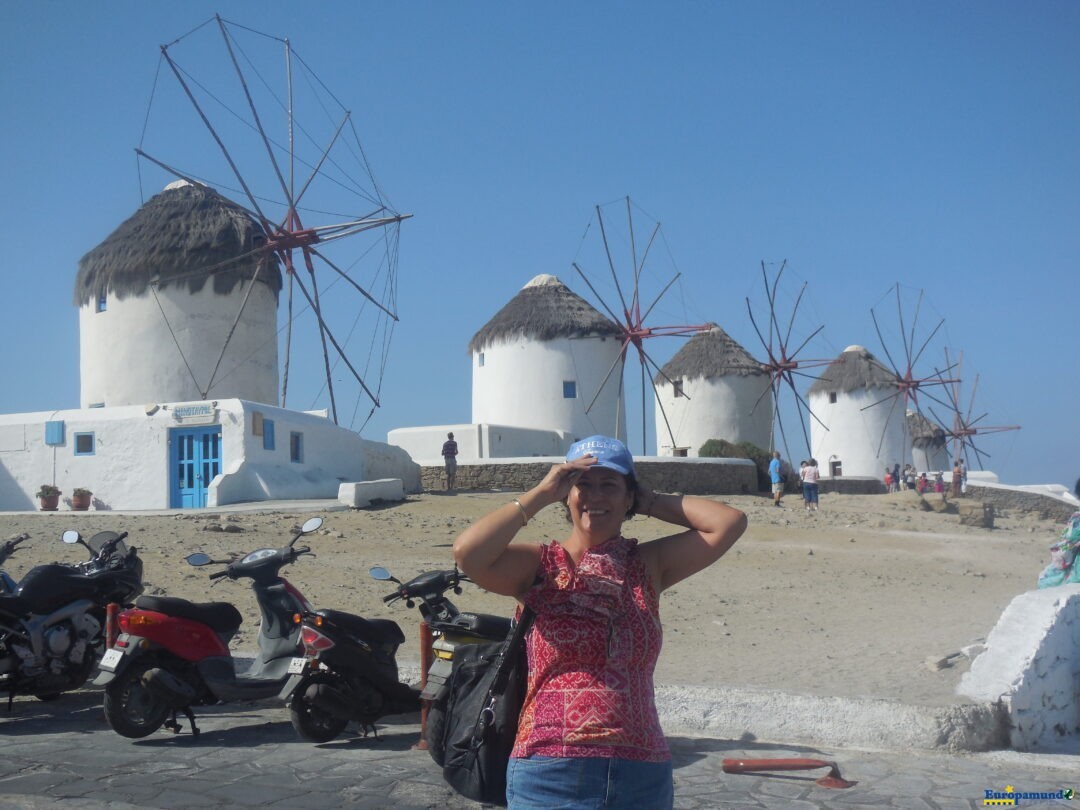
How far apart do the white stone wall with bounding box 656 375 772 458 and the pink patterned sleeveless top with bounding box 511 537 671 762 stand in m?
34.1

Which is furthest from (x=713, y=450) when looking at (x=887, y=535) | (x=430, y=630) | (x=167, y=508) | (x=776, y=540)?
(x=430, y=630)

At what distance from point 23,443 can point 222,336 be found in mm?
4791

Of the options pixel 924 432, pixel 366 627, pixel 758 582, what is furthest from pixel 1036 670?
pixel 924 432

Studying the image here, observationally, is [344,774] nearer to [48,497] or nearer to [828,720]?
[828,720]

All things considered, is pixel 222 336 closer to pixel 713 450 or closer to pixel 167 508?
pixel 167 508

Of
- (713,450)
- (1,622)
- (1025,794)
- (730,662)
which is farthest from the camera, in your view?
(713,450)

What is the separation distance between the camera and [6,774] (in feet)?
14.8

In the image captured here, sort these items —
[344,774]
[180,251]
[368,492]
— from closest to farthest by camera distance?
[344,774]
[368,492]
[180,251]

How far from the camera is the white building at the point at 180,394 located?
17.7 metres

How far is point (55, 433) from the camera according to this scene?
18.1m

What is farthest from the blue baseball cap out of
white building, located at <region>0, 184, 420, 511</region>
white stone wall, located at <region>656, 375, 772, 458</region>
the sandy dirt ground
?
white stone wall, located at <region>656, 375, 772, 458</region>

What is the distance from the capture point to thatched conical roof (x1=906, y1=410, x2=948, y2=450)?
171 ft

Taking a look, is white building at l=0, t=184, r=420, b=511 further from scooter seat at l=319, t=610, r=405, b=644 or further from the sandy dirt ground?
scooter seat at l=319, t=610, r=405, b=644

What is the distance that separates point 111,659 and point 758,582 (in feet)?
24.8
